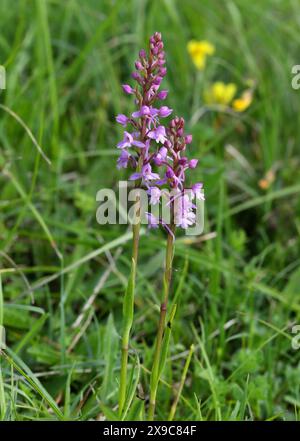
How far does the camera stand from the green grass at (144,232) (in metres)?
2.52

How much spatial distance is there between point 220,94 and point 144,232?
1425 millimetres

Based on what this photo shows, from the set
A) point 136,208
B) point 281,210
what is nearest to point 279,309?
point 281,210

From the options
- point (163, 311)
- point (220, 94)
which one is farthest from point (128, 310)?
point (220, 94)

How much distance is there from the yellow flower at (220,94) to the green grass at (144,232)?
0.25 ft

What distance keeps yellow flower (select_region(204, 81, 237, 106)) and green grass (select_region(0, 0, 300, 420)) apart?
77 mm

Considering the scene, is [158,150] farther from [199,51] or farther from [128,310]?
[199,51]

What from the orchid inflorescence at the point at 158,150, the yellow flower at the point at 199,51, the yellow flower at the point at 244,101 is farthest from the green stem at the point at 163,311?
the yellow flower at the point at 199,51

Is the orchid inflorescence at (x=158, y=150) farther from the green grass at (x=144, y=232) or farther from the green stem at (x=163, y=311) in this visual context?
the green grass at (x=144, y=232)

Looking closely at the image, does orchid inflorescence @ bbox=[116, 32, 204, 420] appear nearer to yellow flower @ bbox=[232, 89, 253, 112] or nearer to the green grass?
the green grass

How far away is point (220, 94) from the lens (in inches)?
167

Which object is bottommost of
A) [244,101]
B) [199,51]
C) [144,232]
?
[144,232]

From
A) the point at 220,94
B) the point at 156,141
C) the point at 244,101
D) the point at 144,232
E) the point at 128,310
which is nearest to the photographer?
the point at 156,141

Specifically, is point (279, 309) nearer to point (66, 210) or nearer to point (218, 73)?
point (66, 210)
